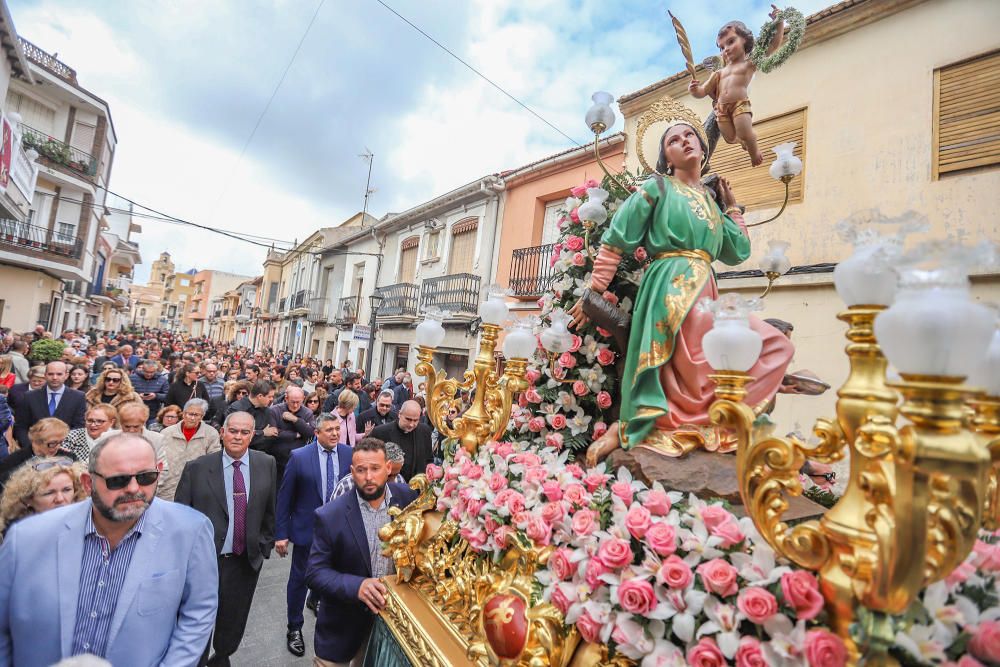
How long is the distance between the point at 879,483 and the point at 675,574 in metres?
0.59

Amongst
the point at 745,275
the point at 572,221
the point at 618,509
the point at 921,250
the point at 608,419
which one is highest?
the point at 745,275

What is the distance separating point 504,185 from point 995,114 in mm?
8483

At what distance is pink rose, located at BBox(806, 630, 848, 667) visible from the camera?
41.6 inches

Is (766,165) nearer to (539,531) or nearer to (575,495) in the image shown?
(575,495)

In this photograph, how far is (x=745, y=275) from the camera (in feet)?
22.1

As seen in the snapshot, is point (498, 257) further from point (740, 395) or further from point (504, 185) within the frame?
point (740, 395)

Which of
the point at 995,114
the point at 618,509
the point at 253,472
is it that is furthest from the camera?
the point at 995,114

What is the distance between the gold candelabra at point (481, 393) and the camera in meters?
2.63

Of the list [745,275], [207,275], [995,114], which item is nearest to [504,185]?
[745,275]

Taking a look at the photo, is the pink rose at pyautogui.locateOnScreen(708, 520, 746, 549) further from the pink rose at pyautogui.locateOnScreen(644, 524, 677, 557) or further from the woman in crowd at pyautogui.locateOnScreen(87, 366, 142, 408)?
the woman in crowd at pyautogui.locateOnScreen(87, 366, 142, 408)

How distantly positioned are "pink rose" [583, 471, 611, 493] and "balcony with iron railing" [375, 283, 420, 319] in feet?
42.2

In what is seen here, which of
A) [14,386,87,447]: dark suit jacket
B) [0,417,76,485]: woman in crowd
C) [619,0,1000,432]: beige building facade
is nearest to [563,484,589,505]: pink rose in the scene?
[0,417,76,485]: woman in crowd

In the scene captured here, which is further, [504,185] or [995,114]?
[504,185]

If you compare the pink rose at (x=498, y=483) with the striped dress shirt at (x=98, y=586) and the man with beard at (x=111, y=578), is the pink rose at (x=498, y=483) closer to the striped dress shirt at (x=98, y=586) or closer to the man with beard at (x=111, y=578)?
the man with beard at (x=111, y=578)
